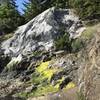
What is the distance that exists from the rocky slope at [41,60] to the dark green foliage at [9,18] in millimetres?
3134

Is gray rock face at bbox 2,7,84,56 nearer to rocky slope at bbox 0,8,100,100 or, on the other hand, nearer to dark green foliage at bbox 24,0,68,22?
rocky slope at bbox 0,8,100,100

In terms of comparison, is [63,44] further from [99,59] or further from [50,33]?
[99,59]

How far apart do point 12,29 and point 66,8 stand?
5.72m

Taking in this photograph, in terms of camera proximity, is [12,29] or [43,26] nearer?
[43,26]

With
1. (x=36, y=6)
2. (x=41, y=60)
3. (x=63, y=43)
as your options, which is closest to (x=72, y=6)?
(x=36, y=6)

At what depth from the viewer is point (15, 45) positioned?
114 feet

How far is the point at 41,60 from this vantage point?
30.6 metres

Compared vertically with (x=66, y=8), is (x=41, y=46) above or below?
below

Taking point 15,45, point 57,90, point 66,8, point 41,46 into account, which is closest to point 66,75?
point 57,90

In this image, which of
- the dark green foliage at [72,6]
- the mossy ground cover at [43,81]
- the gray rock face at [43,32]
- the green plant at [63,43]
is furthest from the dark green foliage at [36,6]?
the mossy ground cover at [43,81]

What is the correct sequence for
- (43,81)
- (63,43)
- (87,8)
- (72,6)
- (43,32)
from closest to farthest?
(43,81)
(63,43)
(87,8)
(43,32)
(72,6)

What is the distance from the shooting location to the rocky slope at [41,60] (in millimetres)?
25734

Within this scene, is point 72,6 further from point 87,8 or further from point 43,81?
point 43,81

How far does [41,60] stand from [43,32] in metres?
4.06
